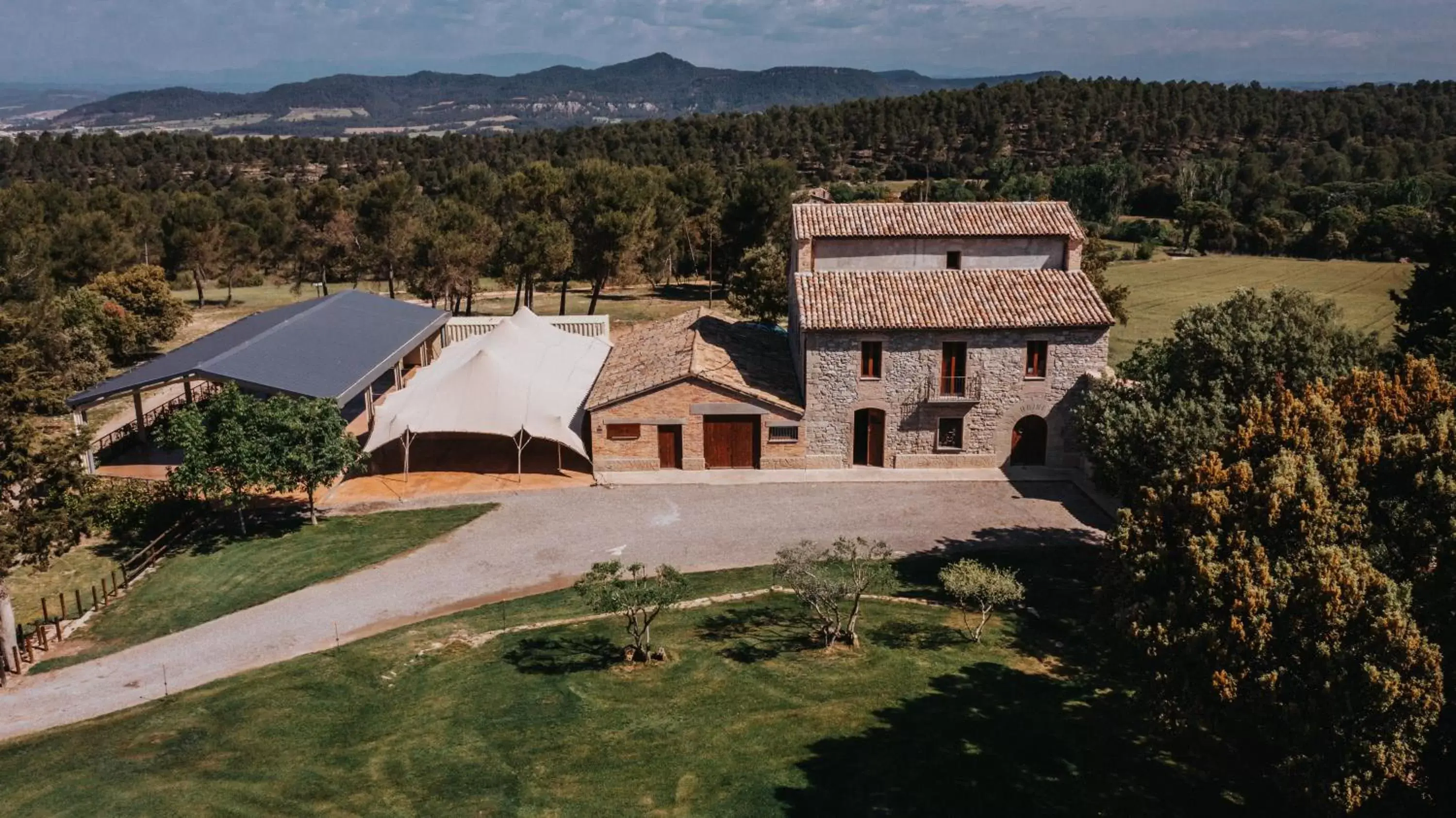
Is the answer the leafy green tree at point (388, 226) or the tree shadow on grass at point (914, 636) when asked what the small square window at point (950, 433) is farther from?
the leafy green tree at point (388, 226)

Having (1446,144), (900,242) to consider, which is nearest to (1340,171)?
(1446,144)

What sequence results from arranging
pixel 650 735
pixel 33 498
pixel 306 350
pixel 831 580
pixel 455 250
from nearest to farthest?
pixel 650 735 → pixel 831 580 → pixel 33 498 → pixel 306 350 → pixel 455 250

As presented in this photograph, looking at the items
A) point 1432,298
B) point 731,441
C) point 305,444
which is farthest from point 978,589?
point 1432,298

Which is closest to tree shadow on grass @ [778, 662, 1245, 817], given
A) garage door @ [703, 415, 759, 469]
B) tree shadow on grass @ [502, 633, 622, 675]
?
tree shadow on grass @ [502, 633, 622, 675]

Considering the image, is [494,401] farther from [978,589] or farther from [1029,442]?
[978,589]

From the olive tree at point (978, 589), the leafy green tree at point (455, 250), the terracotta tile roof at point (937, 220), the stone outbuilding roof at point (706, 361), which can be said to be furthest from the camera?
the leafy green tree at point (455, 250)

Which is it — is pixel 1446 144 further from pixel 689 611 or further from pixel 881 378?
pixel 689 611

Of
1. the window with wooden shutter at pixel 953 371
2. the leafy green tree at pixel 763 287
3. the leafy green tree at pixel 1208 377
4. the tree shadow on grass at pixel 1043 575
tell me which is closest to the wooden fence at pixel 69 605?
the tree shadow on grass at pixel 1043 575
